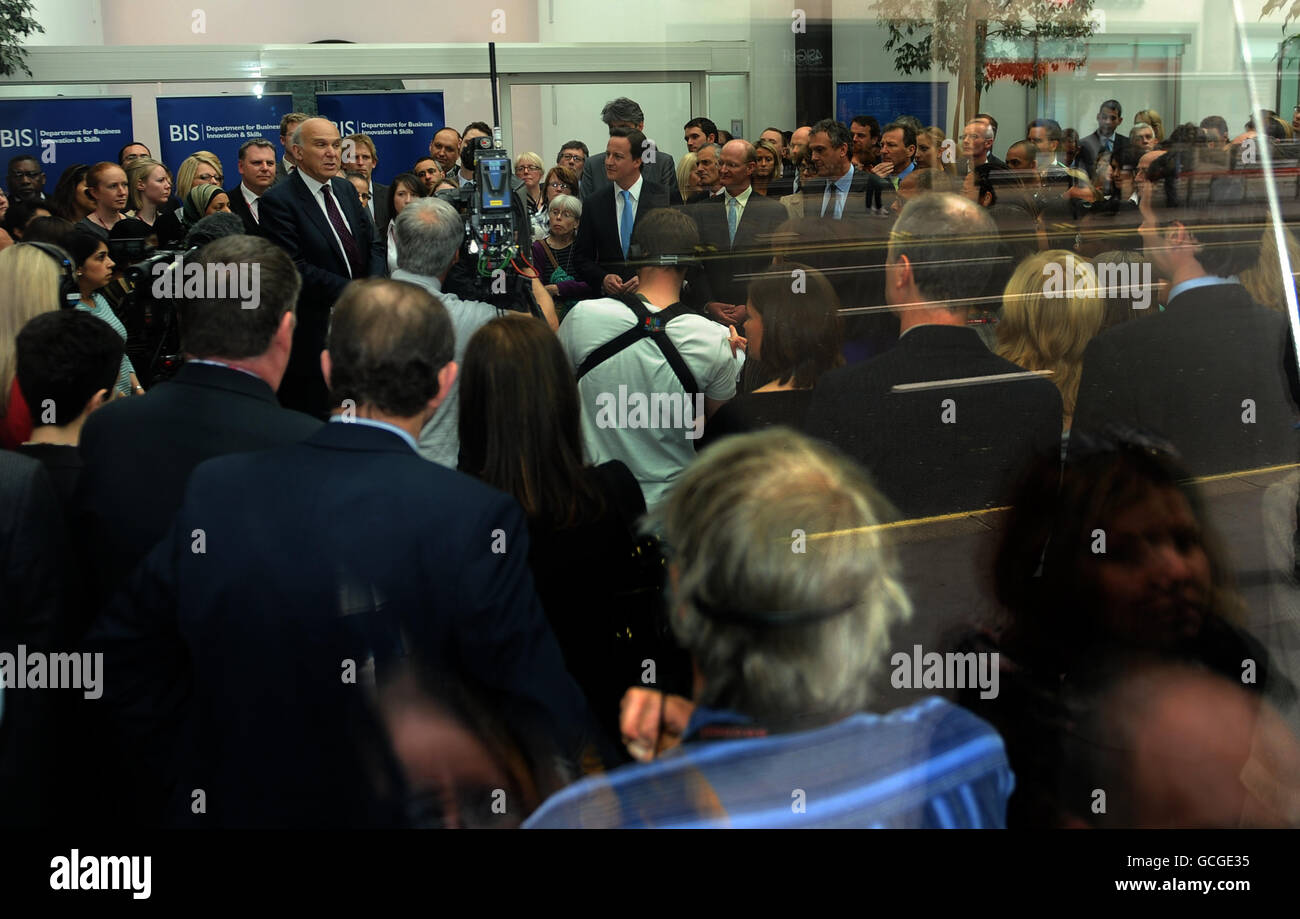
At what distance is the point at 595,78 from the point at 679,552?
4.32 m

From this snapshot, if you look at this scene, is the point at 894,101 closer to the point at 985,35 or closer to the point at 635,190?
the point at 985,35

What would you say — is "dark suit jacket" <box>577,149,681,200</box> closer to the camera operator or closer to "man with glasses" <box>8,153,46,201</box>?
the camera operator

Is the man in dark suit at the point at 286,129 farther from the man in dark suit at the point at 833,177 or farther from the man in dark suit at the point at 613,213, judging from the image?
the man in dark suit at the point at 833,177

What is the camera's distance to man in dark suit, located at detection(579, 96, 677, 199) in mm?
4470

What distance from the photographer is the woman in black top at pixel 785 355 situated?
2428 millimetres

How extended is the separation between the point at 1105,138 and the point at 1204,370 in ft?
5.22

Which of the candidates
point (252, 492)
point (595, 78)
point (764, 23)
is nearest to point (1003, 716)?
point (252, 492)

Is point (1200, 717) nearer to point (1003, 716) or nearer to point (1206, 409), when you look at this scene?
point (1003, 716)

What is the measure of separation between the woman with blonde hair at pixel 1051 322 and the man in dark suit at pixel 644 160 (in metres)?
2.07

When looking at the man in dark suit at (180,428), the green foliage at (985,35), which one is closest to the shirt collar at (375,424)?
the man in dark suit at (180,428)

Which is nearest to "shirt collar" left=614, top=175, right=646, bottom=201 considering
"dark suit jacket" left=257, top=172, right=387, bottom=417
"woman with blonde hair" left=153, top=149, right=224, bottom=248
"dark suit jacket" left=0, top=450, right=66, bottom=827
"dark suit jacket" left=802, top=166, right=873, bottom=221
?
"dark suit jacket" left=802, top=166, right=873, bottom=221

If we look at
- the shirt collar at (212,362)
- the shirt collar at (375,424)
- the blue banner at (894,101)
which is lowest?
the shirt collar at (375,424)

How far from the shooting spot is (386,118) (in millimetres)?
5027

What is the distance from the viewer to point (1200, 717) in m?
1.55
